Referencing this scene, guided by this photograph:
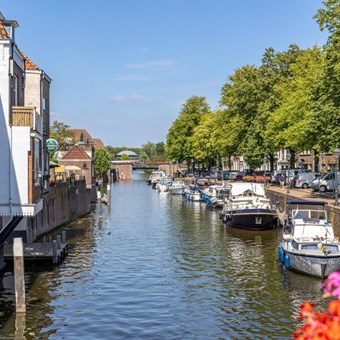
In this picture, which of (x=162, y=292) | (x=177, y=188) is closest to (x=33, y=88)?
(x=162, y=292)

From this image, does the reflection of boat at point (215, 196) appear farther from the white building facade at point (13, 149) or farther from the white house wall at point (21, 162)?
the white house wall at point (21, 162)

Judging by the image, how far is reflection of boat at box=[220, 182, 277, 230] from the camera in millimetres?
46844

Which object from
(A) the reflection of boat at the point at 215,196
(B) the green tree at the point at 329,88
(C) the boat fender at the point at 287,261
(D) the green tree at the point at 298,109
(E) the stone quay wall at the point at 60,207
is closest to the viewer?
(C) the boat fender at the point at 287,261

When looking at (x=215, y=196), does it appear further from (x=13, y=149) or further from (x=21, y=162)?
(x=13, y=149)

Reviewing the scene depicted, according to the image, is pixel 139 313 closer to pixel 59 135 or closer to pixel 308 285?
pixel 308 285

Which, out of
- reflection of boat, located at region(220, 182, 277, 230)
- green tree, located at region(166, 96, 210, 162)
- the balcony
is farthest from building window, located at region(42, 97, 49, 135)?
green tree, located at region(166, 96, 210, 162)

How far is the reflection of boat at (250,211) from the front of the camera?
46.8 meters

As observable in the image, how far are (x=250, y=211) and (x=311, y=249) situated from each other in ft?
61.6

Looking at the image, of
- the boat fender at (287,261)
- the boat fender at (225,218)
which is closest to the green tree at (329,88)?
the boat fender at (225,218)

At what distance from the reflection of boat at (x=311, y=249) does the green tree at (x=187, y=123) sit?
94546 millimetres

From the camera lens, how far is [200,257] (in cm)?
3541

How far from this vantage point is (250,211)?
4725cm

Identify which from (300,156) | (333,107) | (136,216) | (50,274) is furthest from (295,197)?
(300,156)

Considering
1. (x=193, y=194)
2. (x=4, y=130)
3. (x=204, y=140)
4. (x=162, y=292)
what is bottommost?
(x=162, y=292)
